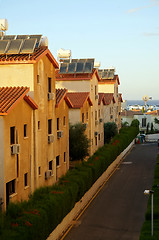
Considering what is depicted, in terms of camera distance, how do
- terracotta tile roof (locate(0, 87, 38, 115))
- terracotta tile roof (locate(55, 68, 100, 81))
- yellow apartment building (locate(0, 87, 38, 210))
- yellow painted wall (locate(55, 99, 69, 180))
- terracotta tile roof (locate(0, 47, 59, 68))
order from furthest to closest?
terracotta tile roof (locate(55, 68, 100, 81)), yellow painted wall (locate(55, 99, 69, 180)), terracotta tile roof (locate(0, 47, 59, 68)), terracotta tile roof (locate(0, 87, 38, 115)), yellow apartment building (locate(0, 87, 38, 210))

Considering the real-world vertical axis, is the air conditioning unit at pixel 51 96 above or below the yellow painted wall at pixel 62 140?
above

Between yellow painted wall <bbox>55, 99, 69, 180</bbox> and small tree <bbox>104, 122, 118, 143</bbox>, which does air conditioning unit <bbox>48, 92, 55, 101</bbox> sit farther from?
small tree <bbox>104, 122, 118, 143</bbox>

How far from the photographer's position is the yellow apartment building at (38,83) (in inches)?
975

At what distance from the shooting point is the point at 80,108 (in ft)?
135

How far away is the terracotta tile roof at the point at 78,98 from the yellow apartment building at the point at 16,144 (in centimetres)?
1692

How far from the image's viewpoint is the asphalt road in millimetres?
25891

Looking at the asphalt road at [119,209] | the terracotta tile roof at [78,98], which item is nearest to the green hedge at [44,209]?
the asphalt road at [119,209]

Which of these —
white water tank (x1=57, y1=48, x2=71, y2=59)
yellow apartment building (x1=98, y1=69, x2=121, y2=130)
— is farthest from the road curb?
yellow apartment building (x1=98, y1=69, x2=121, y2=130)

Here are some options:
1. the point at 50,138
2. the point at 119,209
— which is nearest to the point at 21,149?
the point at 50,138

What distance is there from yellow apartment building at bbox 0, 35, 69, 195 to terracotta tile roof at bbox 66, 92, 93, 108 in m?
11.8

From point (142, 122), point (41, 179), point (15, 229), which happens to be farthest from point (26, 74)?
point (142, 122)

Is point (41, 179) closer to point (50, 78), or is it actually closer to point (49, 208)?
point (49, 208)

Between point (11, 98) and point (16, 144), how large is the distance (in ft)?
9.01

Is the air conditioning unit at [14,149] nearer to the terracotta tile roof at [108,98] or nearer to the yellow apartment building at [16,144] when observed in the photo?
the yellow apartment building at [16,144]
